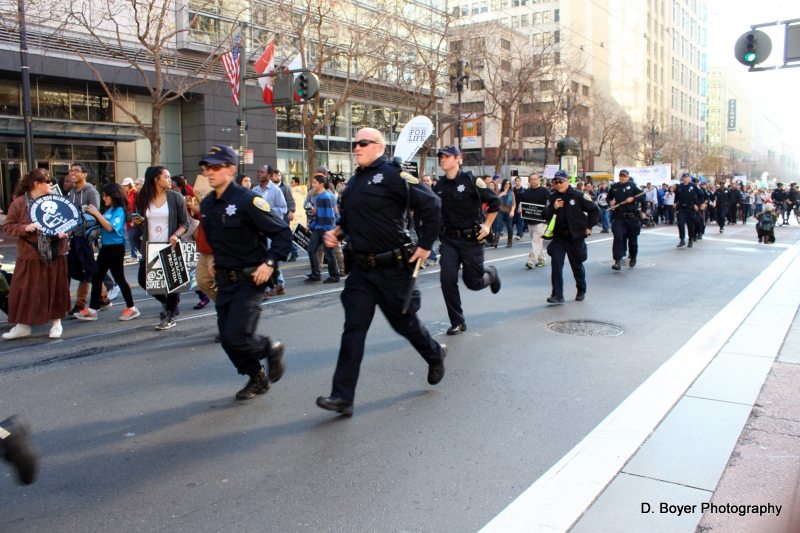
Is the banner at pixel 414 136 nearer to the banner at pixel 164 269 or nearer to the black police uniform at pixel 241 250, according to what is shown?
the banner at pixel 164 269

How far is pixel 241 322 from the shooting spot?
448 centimetres

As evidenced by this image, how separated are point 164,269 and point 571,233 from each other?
5.15m

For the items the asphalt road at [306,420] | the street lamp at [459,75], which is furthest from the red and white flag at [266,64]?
the asphalt road at [306,420]

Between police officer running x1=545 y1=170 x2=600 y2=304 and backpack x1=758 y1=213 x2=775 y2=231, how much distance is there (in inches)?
461

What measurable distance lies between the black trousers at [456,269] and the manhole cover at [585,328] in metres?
1.03

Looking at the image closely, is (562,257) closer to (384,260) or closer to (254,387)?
(384,260)

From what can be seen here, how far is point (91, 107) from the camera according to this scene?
25297mm

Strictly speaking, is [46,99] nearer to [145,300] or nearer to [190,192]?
[190,192]

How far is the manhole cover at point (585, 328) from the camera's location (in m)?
6.97

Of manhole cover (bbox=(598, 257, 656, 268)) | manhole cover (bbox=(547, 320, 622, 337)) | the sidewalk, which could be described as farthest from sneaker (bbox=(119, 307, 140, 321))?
manhole cover (bbox=(598, 257, 656, 268))

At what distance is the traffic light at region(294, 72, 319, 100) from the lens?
15.9 metres

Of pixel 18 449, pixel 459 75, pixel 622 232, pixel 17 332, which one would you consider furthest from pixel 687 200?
pixel 18 449

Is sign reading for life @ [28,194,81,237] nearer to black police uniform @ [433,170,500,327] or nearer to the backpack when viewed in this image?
black police uniform @ [433,170,500,327]

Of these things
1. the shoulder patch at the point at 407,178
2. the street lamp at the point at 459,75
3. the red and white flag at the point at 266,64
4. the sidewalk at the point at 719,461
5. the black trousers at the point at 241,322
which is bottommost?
the sidewalk at the point at 719,461
